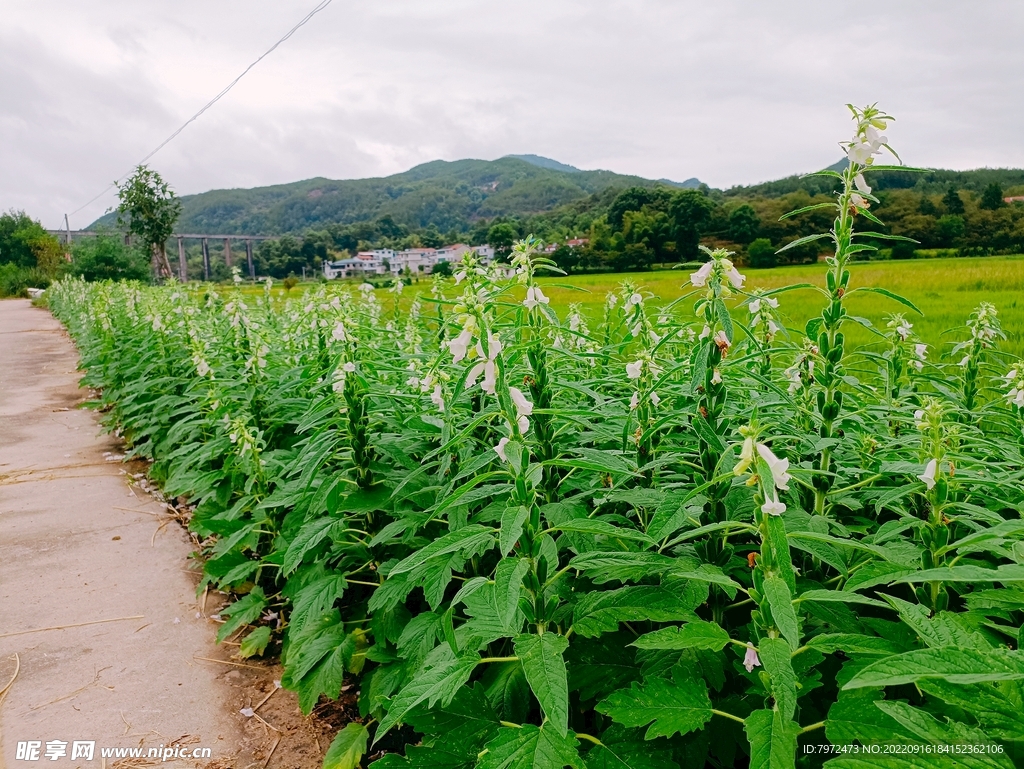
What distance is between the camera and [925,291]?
1034 centimetres

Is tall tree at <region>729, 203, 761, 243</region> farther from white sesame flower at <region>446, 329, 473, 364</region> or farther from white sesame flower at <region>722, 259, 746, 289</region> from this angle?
white sesame flower at <region>446, 329, 473, 364</region>

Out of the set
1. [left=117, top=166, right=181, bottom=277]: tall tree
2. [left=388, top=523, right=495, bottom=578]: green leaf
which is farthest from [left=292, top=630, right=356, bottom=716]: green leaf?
[left=117, top=166, right=181, bottom=277]: tall tree

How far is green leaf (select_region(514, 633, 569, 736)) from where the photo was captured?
4.06 feet

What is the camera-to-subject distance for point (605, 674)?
62.2 inches

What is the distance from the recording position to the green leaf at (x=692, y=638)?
126cm

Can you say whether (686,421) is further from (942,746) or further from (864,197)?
(942,746)

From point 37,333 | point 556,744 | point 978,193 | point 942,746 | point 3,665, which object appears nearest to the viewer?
point 942,746

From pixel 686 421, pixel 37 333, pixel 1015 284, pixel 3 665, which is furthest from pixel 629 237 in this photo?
pixel 37 333

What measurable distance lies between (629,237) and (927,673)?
28.3 feet

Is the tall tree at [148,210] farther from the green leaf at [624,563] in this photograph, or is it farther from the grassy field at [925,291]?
the green leaf at [624,563]

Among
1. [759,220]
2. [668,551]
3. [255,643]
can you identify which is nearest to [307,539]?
[255,643]

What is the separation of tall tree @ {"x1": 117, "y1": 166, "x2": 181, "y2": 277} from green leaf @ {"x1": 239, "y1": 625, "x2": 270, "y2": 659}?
30.1 meters

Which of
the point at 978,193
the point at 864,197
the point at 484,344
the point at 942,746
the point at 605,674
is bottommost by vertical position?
the point at 605,674

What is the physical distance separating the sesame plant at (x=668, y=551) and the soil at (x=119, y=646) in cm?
20
